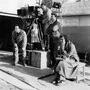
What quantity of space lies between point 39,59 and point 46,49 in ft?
3.56

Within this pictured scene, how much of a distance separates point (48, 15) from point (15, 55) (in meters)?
2.40

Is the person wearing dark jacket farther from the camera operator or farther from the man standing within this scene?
the camera operator

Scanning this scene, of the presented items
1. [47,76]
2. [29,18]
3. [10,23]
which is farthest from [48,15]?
[10,23]

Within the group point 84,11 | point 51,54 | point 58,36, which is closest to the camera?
point 58,36

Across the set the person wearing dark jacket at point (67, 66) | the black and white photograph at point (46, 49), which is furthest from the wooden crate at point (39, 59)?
the person wearing dark jacket at point (67, 66)

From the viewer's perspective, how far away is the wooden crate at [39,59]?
8.79 meters

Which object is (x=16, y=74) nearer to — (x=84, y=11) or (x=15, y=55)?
(x=15, y=55)

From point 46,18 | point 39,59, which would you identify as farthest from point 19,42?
point 46,18

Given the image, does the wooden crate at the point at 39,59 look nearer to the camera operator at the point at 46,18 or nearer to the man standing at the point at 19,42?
the man standing at the point at 19,42

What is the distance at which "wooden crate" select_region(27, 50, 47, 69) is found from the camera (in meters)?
8.79

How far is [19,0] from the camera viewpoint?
14.0 metres

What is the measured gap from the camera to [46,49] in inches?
385

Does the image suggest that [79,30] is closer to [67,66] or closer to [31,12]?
[31,12]

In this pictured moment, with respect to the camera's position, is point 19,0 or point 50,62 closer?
point 50,62
